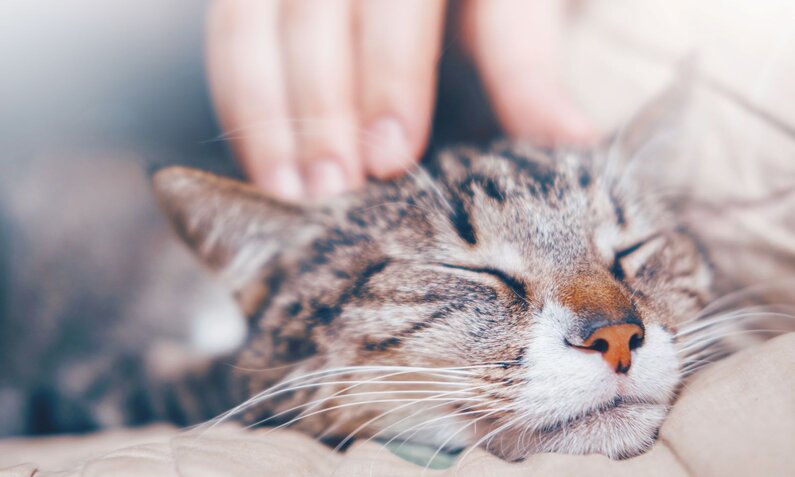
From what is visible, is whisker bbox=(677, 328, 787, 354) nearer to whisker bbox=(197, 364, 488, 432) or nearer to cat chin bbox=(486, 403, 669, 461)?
Answer: cat chin bbox=(486, 403, 669, 461)

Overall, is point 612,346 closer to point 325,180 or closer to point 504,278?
point 504,278

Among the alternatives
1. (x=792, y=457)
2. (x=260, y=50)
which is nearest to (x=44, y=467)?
(x=260, y=50)

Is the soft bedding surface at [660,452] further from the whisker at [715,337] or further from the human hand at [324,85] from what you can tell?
the human hand at [324,85]

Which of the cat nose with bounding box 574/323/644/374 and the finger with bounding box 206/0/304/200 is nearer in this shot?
the cat nose with bounding box 574/323/644/374

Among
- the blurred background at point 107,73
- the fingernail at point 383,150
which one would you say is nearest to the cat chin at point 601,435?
the fingernail at point 383,150

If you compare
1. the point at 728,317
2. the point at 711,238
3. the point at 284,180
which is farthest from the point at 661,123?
the point at 284,180

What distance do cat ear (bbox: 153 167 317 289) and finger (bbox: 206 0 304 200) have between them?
36 millimetres

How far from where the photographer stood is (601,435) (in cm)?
57

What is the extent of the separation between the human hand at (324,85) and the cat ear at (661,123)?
272mm

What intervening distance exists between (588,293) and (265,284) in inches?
16.3

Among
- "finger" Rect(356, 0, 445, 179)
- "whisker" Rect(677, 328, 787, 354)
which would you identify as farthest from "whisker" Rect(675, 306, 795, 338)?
"finger" Rect(356, 0, 445, 179)

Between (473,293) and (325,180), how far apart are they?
0.25m

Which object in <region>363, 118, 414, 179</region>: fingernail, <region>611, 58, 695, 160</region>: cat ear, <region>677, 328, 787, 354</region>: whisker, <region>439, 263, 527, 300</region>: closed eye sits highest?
<region>611, 58, 695, 160</region>: cat ear

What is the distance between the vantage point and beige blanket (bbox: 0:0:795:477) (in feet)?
1.61
